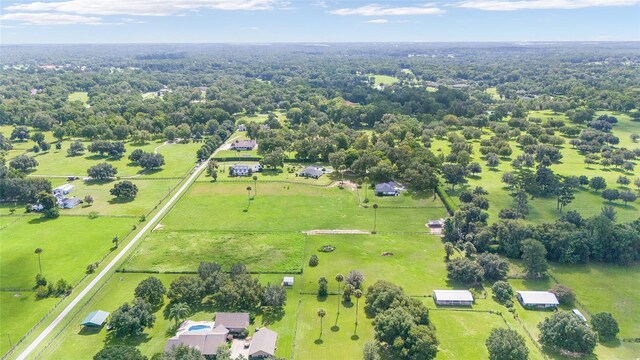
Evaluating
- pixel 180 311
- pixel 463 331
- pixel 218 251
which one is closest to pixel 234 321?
pixel 180 311

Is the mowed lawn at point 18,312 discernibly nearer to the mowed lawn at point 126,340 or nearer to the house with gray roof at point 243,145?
the mowed lawn at point 126,340

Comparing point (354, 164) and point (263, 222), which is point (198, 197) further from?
point (354, 164)

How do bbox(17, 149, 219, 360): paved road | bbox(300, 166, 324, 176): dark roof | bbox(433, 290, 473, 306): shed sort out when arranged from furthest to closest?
bbox(300, 166, 324, 176): dark roof → bbox(433, 290, 473, 306): shed → bbox(17, 149, 219, 360): paved road

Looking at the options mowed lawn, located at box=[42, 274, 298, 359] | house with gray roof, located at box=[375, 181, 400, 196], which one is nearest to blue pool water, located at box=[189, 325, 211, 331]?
mowed lawn, located at box=[42, 274, 298, 359]

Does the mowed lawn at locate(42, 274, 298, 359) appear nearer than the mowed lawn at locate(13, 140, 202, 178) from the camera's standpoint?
Yes

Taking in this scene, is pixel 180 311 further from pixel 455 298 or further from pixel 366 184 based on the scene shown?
pixel 366 184

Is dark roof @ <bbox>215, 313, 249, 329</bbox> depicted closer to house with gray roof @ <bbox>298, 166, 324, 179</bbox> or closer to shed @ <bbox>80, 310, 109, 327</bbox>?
shed @ <bbox>80, 310, 109, 327</bbox>
